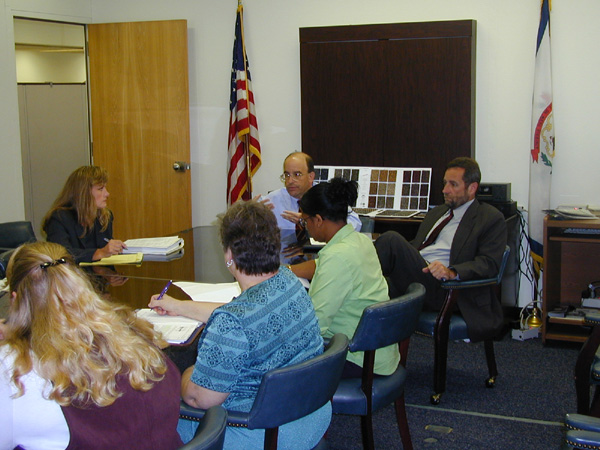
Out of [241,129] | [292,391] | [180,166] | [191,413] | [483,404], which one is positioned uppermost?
[241,129]

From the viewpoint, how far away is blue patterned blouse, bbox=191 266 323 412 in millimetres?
1714

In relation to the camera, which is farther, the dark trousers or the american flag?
the american flag

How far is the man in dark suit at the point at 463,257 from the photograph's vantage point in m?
3.33

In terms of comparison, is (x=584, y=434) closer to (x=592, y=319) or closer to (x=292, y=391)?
(x=292, y=391)

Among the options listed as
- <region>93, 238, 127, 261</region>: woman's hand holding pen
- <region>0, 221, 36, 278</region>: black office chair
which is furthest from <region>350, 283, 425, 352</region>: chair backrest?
<region>0, 221, 36, 278</region>: black office chair

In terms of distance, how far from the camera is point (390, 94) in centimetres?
475

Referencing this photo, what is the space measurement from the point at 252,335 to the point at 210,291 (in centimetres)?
87

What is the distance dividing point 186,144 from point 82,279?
411 centimetres

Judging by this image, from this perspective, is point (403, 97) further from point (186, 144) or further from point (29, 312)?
point (29, 312)

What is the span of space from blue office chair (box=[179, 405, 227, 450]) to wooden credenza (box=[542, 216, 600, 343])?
3237 mm

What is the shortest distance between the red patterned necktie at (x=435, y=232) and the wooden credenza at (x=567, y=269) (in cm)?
72

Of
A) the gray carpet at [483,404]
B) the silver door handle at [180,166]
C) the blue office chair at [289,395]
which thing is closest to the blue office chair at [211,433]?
the blue office chair at [289,395]

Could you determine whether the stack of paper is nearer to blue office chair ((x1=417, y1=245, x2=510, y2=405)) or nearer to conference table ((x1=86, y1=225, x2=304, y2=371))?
conference table ((x1=86, y1=225, x2=304, y2=371))

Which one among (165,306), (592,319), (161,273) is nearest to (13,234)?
(161,273)
